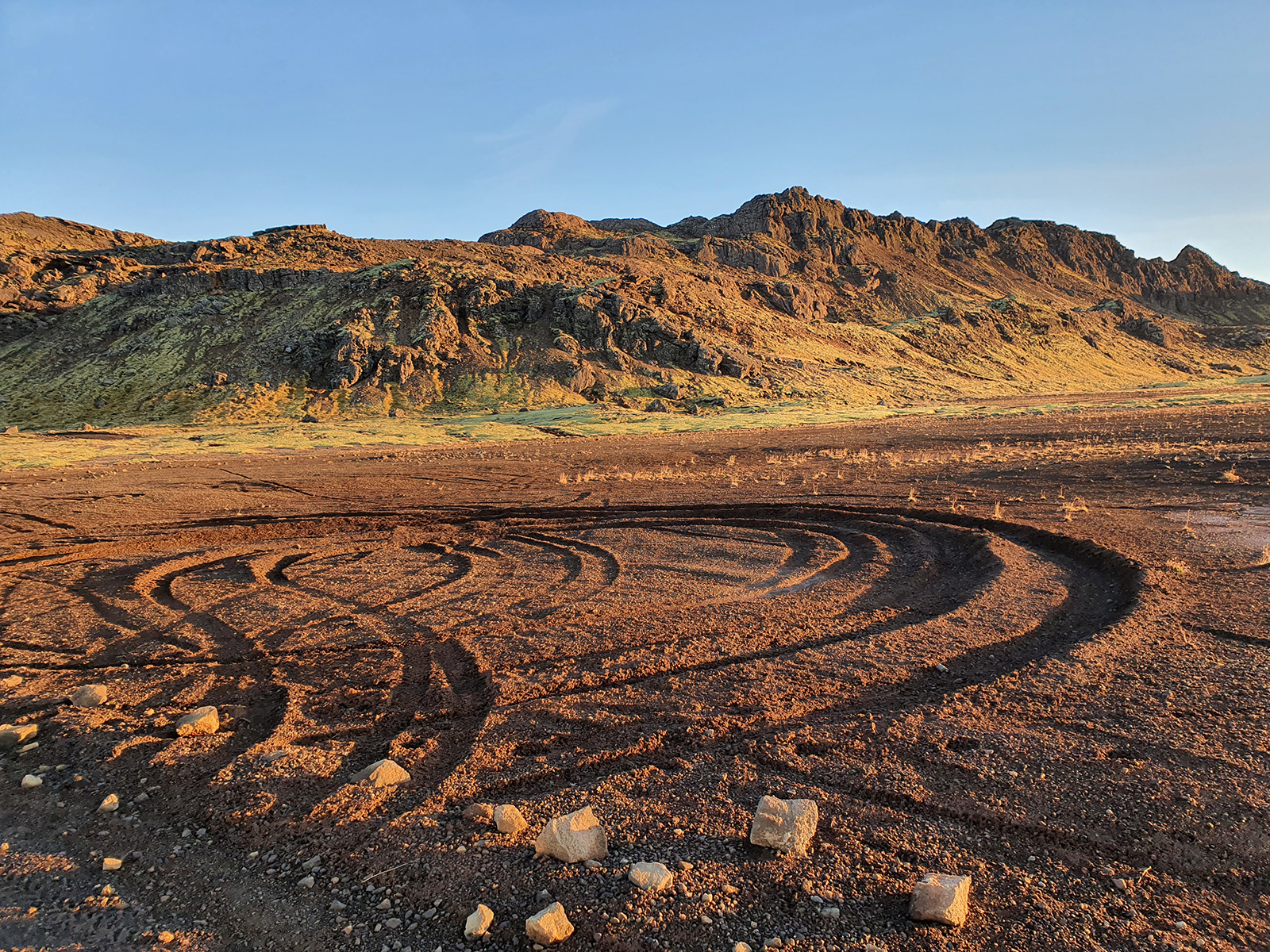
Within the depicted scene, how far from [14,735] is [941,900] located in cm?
633

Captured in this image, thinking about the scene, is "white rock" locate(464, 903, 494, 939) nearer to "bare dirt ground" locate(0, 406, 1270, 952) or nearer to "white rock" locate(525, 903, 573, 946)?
"bare dirt ground" locate(0, 406, 1270, 952)

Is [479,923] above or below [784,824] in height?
below

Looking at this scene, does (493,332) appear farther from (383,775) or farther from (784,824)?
(784,824)

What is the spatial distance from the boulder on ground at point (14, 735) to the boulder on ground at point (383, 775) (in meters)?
2.87

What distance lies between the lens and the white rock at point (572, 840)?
3.41m

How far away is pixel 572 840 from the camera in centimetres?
342

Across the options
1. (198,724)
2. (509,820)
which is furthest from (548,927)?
(198,724)

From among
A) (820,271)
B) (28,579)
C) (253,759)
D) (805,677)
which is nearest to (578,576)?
(805,677)

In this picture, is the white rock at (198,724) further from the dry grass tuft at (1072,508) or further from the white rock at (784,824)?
the dry grass tuft at (1072,508)

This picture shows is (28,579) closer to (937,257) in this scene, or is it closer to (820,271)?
(820,271)

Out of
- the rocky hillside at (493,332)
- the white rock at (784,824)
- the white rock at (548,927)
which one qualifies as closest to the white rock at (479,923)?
the white rock at (548,927)

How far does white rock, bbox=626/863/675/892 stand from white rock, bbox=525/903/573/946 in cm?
42

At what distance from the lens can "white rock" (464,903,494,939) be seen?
2.93m

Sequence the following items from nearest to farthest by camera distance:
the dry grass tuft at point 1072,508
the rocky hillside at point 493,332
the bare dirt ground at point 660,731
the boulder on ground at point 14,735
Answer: the bare dirt ground at point 660,731, the boulder on ground at point 14,735, the dry grass tuft at point 1072,508, the rocky hillside at point 493,332
